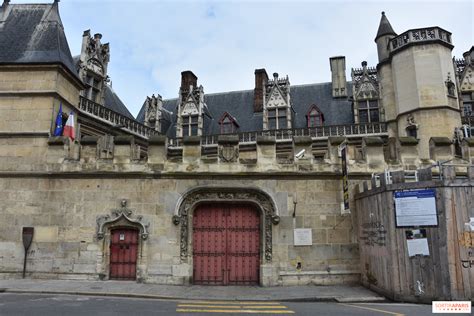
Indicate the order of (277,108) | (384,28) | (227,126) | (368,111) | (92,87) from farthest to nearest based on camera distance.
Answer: (227,126) → (277,108) → (368,111) → (384,28) → (92,87)

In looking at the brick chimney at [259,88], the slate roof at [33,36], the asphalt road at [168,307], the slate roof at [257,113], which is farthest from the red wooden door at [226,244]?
the brick chimney at [259,88]

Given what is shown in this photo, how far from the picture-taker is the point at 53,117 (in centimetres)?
1175

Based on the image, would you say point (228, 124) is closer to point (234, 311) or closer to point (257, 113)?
point (257, 113)

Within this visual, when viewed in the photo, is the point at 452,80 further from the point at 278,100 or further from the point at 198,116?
the point at 198,116

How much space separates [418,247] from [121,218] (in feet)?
27.4

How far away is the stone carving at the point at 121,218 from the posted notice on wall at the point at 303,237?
461 centimetres

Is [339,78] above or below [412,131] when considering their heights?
above

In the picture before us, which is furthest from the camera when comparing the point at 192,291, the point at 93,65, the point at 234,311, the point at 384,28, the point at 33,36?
the point at 384,28

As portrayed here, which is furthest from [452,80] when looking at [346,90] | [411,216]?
[411,216]

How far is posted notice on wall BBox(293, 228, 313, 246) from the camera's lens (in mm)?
10703

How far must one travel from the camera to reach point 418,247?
26.6 feet

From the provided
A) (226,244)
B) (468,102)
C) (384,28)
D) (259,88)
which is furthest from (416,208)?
(259,88)

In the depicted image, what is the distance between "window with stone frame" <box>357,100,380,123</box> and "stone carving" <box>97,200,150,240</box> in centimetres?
1731

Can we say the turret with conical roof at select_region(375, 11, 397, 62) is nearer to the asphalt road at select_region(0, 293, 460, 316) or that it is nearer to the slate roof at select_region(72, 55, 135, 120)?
the slate roof at select_region(72, 55, 135, 120)
